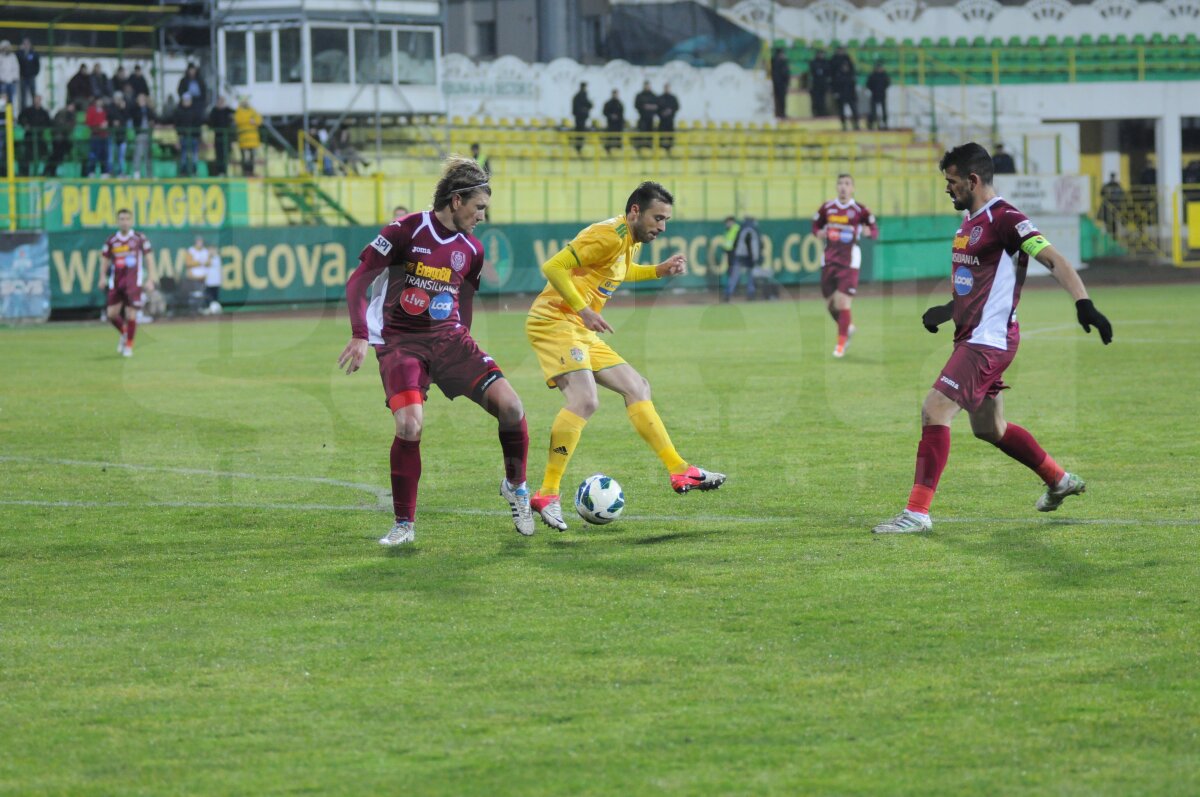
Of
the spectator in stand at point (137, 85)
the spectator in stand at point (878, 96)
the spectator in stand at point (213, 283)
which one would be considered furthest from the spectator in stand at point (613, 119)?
the spectator in stand at point (213, 283)

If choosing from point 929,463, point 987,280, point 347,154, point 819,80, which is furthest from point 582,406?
point 819,80

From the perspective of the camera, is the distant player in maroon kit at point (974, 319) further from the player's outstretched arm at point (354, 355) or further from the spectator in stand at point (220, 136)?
the spectator in stand at point (220, 136)

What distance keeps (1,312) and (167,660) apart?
24935 mm

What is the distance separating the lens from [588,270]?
9531 millimetres

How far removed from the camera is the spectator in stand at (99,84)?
34.0 meters

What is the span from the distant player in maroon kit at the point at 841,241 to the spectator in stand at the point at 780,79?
24.4 m

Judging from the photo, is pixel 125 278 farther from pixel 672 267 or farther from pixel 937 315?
pixel 937 315

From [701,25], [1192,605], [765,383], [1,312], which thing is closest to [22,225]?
[1,312]

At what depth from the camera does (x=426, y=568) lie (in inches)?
311

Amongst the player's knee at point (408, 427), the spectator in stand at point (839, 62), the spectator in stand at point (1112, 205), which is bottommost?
the player's knee at point (408, 427)

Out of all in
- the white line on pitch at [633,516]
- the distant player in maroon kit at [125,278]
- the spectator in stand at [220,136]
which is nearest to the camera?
the white line on pitch at [633,516]

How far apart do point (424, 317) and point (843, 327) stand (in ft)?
41.5

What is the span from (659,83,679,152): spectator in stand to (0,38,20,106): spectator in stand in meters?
16.4

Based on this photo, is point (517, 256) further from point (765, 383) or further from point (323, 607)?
point (323, 607)
